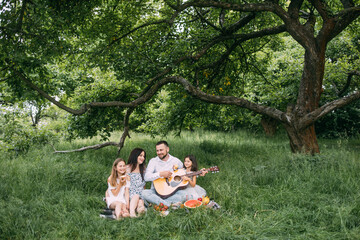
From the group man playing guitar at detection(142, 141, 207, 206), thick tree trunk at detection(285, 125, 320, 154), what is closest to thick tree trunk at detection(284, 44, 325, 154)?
thick tree trunk at detection(285, 125, 320, 154)

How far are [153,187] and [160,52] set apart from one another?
4.55 meters

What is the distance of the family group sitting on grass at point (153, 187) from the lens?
4.88 meters

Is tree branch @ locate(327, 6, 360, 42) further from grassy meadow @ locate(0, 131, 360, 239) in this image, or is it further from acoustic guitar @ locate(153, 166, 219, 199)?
acoustic guitar @ locate(153, 166, 219, 199)

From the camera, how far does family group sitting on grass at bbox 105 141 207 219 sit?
488cm

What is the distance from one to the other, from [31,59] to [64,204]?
2.76 m

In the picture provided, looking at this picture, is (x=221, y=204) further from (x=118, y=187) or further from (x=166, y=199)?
(x=118, y=187)

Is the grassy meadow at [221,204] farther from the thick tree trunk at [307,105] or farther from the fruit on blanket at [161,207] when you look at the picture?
the thick tree trunk at [307,105]

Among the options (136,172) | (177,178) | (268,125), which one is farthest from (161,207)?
(268,125)

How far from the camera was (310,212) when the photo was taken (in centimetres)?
436

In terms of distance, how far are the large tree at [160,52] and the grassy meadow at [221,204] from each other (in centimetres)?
140

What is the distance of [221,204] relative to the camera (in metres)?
4.85

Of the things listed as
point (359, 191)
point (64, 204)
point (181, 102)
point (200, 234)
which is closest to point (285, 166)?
point (359, 191)

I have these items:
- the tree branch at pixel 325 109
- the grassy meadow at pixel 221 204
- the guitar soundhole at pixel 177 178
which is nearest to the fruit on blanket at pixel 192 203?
the grassy meadow at pixel 221 204

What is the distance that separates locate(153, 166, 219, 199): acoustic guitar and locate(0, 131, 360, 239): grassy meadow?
1.46ft
